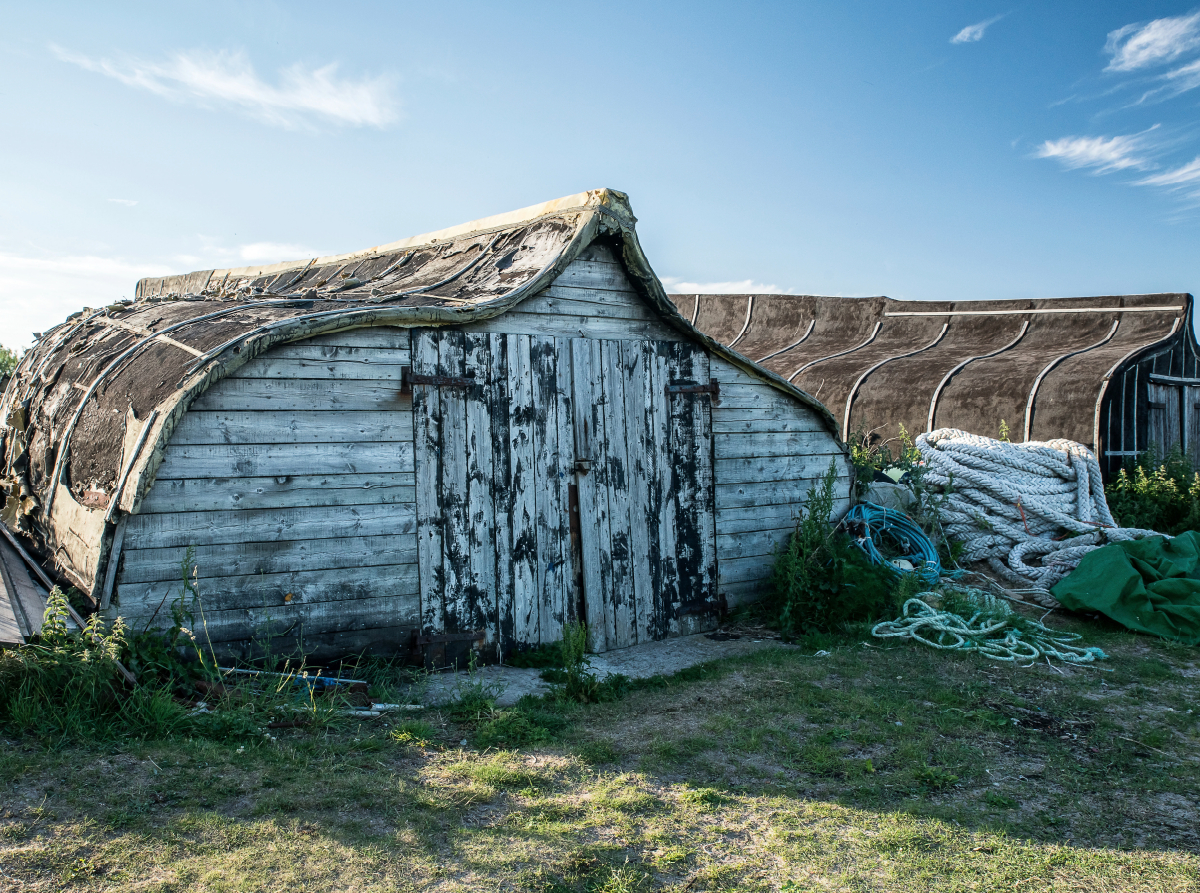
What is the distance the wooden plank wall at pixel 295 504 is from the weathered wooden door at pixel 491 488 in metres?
0.13

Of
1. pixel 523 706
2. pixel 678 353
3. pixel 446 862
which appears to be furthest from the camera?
pixel 678 353

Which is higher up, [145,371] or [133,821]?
[145,371]

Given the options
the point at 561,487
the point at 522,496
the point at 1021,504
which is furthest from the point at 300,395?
the point at 1021,504

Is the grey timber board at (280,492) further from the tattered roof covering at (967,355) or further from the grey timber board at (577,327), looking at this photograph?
the tattered roof covering at (967,355)

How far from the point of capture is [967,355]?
13945 millimetres

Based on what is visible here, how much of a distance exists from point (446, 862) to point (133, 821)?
135 cm

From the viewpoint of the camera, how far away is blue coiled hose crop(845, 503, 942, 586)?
7.71 m

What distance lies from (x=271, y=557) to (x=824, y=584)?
4227 millimetres

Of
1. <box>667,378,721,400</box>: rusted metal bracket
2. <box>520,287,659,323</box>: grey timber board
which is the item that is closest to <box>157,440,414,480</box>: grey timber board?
<box>520,287,659,323</box>: grey timber board

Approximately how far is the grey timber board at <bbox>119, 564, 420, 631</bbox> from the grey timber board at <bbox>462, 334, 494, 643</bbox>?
435mm

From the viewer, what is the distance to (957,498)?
9.13 meters

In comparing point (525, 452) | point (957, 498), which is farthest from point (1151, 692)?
point (525, 452)

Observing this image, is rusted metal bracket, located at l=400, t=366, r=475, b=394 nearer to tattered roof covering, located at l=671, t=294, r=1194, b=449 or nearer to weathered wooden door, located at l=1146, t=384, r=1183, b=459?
tattered roof covering, located at l=671, t=294, r=1194, b=449

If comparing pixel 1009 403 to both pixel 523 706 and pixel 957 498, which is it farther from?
pixel 523 706
